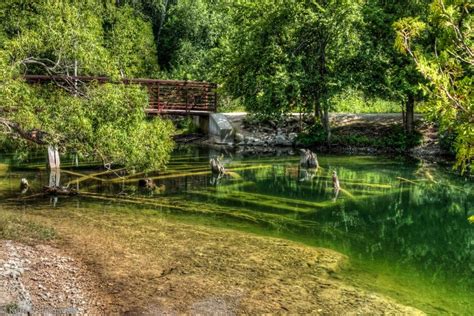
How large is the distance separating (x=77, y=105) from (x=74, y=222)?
10.4 feet

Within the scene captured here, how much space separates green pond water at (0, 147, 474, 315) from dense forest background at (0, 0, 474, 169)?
2297 millimetres

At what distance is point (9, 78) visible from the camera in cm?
1188

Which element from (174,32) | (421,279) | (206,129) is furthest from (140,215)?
(174,32)

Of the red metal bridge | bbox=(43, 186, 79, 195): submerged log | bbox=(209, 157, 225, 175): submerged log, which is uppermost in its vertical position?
the red metal bridge

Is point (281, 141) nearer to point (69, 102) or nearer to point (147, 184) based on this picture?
point (147, 184)

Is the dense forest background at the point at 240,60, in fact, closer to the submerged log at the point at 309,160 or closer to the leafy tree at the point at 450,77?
the leafy tree at the point at 450,77

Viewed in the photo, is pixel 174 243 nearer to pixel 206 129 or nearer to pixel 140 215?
Answer: pixel 140 215

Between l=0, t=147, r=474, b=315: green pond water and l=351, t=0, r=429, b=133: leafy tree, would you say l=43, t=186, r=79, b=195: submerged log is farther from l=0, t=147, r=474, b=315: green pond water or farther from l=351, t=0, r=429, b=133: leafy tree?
l=351, t=0, r=429, b=133: leafy tree

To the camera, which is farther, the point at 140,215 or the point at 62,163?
the point at 62,163

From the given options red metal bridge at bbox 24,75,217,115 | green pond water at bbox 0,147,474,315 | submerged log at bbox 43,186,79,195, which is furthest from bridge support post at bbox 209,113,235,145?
submerged log at bbox 43,186,79,195

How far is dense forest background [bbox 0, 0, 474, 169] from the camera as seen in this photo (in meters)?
5.25

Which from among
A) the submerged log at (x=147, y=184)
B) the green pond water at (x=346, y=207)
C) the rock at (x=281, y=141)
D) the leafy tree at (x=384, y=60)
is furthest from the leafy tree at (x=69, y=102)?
the rock at (x=281, y=141)

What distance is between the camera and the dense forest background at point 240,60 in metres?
5.25

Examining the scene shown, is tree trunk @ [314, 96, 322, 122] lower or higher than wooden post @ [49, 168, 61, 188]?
higher
